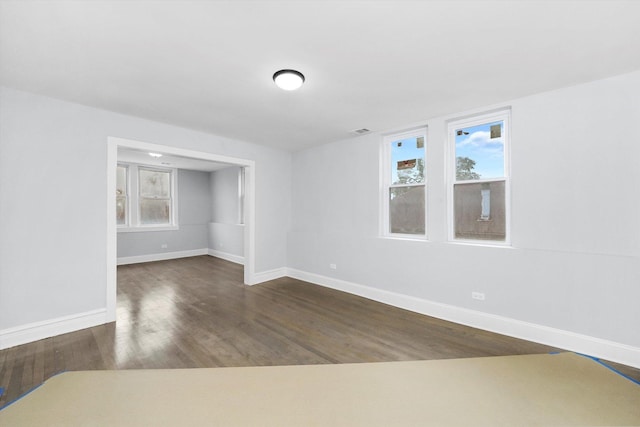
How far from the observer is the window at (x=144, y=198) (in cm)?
687

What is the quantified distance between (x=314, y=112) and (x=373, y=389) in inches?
118

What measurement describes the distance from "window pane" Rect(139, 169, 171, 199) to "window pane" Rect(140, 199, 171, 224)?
0.58ft

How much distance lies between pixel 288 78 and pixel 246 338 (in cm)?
266

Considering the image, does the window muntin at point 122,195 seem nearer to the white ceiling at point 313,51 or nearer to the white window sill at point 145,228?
the white window sill at point 145,228

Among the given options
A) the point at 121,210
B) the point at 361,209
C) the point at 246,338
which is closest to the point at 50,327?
the point at 246,338

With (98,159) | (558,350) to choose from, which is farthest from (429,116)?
(98,159)

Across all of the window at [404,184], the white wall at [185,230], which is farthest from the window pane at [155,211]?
the window at [404,184]

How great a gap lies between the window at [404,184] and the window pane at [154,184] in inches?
253

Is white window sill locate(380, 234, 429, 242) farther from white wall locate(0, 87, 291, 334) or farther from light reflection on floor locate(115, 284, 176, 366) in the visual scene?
white wall locate(0, 87, 291, 334)

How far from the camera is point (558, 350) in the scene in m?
2.54

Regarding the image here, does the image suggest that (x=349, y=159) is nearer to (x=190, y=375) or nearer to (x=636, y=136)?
(x=636, y=136)

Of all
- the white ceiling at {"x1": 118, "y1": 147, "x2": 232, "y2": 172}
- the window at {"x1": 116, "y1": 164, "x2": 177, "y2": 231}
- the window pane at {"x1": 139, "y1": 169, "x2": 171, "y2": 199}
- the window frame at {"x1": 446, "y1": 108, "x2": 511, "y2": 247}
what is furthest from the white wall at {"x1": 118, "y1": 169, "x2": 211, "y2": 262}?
the window frame at {"x1": 446, "y1": 108, "x2": 511, "y2": 247}

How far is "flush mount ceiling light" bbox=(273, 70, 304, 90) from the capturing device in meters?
2.33

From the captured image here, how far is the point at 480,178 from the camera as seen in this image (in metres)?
3.27
